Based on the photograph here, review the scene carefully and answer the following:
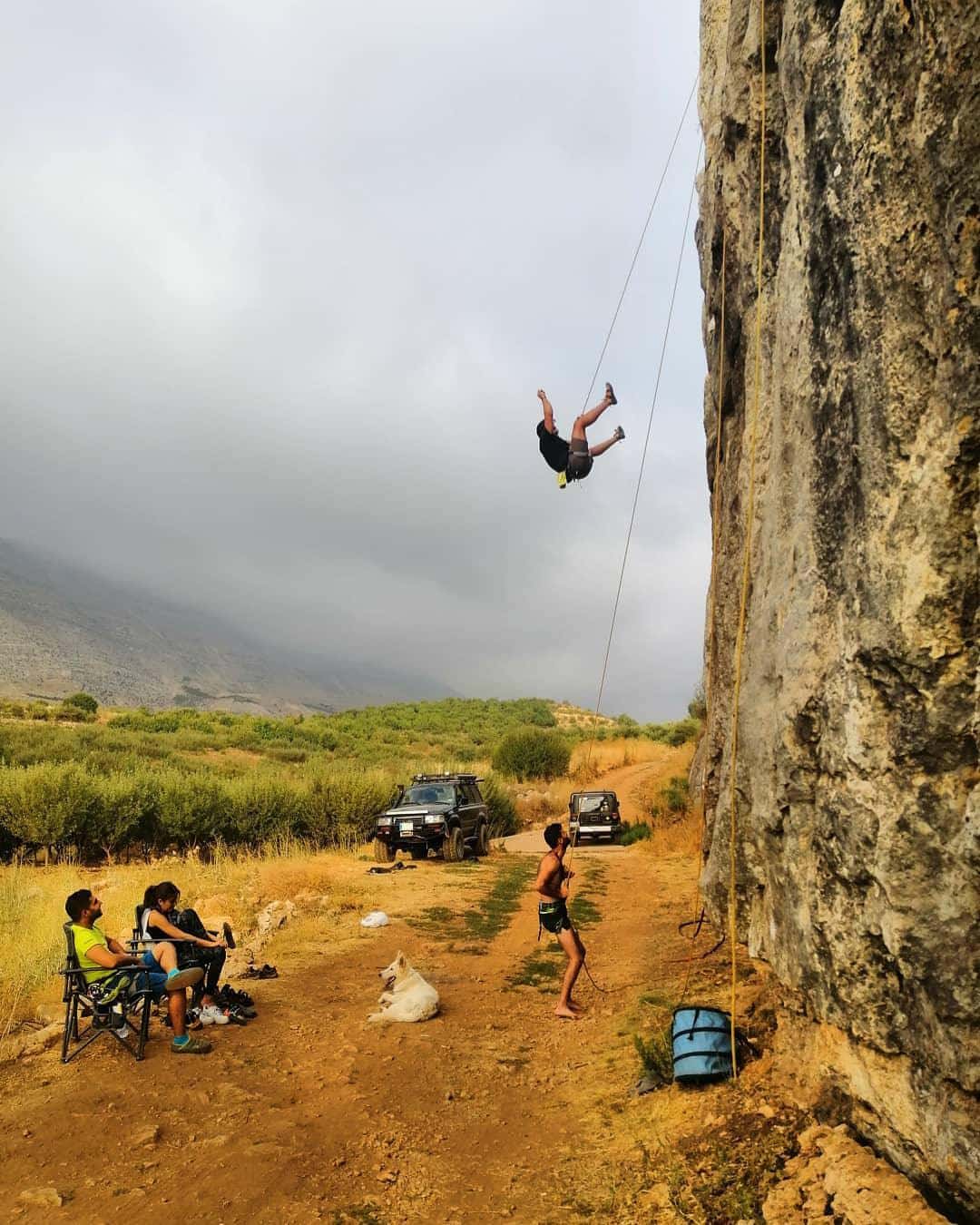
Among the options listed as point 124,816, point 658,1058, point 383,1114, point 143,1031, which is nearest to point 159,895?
point 143,1031

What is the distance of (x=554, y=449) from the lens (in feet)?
36.5

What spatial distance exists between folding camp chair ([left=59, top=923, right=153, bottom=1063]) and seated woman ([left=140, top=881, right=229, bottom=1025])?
0.41 metres

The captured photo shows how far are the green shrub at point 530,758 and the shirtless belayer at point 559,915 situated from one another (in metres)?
29.2

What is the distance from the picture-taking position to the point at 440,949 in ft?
37.2

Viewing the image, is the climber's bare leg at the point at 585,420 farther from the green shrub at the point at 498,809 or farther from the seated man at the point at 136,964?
the green shrub at the point at 498,809

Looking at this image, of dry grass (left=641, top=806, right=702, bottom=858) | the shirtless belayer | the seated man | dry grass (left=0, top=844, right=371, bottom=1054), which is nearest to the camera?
the seated man

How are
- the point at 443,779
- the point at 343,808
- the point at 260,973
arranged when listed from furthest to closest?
1. the point at 343,808
2. the point at 443,779
3. the point at 260,973

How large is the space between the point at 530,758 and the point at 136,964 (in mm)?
31966

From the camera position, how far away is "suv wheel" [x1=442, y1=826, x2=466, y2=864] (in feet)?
65.6

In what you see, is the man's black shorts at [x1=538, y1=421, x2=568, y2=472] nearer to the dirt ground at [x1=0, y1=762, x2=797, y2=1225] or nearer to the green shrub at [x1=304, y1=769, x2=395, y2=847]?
the dirt ground at [x1=0, y1=762, x2=797, y2=1225]

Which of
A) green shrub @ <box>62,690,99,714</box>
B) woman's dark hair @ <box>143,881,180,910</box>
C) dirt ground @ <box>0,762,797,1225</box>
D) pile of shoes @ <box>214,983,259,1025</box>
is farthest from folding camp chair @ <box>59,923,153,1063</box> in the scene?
green shrub @ <box>62,690,99,714</box>

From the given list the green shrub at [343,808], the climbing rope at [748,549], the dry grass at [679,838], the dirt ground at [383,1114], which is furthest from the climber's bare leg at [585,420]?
the green shrub at [343,808]

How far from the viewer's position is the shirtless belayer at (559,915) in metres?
8.38

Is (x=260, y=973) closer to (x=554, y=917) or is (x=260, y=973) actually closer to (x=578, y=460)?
(x=554, y=917)
